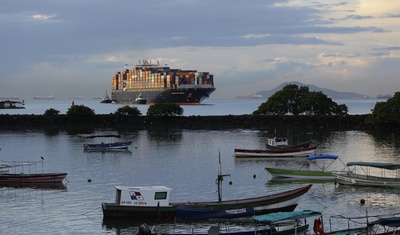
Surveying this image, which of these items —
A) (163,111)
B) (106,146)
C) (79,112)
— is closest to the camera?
(106,146)

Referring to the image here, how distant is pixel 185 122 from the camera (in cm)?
9400

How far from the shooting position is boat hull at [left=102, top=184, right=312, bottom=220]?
91.0 feet

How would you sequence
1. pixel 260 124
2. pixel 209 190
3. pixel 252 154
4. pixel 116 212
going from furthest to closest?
pixel 260 124, pixel 252 154, pixel 209 190, pixel 116 212

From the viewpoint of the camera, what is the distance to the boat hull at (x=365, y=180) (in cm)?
3616

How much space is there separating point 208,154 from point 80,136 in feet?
84.6

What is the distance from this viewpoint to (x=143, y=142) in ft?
223

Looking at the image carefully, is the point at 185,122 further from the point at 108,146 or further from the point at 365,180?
the point at 365,180

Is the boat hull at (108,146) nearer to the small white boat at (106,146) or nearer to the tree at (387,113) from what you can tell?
the small white boat at (106,146)

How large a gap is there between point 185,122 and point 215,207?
66530mm

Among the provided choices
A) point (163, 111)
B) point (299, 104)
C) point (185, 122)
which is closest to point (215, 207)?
point (185, 122)

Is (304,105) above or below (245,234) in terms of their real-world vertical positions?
above

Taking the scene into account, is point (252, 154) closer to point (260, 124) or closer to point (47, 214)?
point (47, 214)

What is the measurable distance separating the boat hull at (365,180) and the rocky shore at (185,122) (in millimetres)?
50165

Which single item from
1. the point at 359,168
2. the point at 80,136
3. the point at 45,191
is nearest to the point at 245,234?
the point at 45,191
